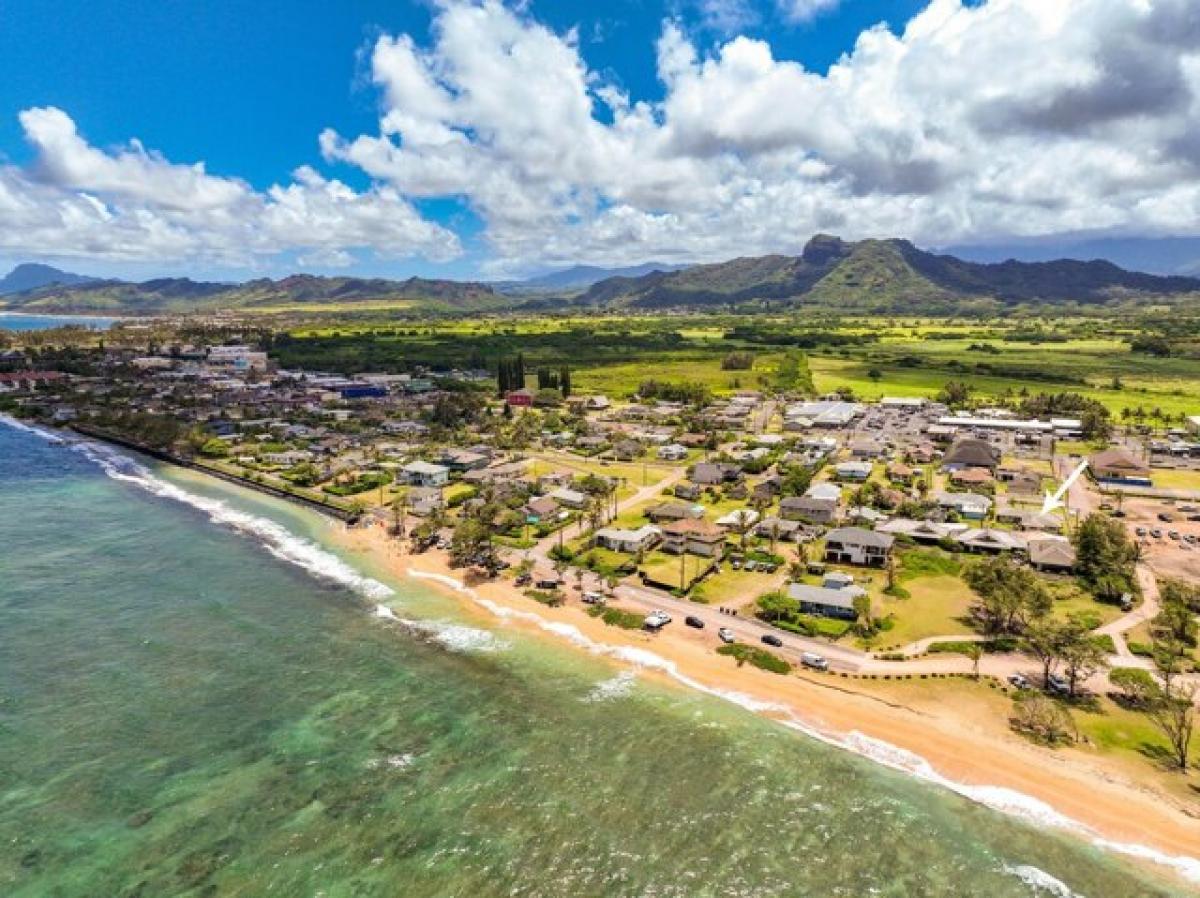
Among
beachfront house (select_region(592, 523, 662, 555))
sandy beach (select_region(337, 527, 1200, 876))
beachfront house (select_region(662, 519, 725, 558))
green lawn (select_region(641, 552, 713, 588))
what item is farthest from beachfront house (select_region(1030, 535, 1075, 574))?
beachfront house (select_region(592, 523, 662, 555))

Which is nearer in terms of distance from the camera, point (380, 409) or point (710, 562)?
point (710, 562)

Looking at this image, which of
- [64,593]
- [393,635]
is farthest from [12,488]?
[393,635]

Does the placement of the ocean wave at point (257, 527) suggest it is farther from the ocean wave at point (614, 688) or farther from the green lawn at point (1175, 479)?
the green lawn at point (1175, 479)

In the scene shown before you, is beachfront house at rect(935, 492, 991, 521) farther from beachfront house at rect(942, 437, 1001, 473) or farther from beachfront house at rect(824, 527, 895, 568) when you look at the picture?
beachfront house at rect(824, 527, 895, 568)

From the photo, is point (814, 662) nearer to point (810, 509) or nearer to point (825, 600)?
point (825, 600)

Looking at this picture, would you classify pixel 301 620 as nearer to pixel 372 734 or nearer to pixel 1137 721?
pixel 372 734
